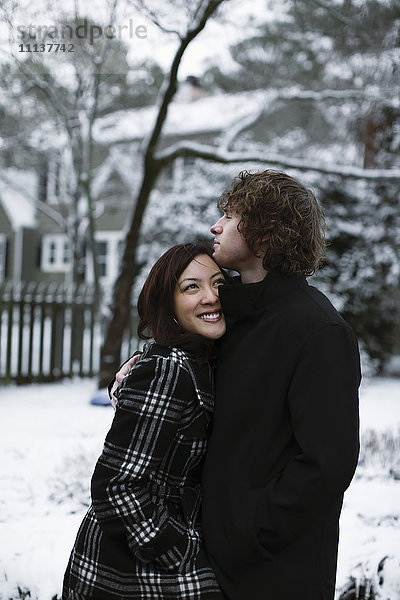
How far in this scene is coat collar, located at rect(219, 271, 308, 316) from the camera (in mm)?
1877

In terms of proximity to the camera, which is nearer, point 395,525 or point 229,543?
point 229,543

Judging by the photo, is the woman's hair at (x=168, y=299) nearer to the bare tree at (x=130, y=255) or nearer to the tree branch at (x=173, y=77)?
the tree branch at (x=173, y=77)

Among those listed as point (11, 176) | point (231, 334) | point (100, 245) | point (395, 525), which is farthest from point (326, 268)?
point (100, 245)

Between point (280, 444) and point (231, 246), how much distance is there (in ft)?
2.18

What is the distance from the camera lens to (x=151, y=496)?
1.81 metres

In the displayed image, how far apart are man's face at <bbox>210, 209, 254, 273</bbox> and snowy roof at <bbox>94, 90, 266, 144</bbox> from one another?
9848 millimetres

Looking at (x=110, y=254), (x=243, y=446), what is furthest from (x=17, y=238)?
(x=243, y=446)

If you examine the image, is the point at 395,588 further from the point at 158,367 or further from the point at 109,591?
the point at 158,367

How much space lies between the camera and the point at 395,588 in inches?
117

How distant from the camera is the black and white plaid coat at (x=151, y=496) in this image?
175 centimetres

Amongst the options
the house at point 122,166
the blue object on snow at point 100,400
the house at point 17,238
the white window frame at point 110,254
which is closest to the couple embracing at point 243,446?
the blue object on snow at point 100,400

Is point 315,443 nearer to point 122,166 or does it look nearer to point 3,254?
point 122,166

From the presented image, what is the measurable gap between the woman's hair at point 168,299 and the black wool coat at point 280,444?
0.13m

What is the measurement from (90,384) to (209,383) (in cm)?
769
